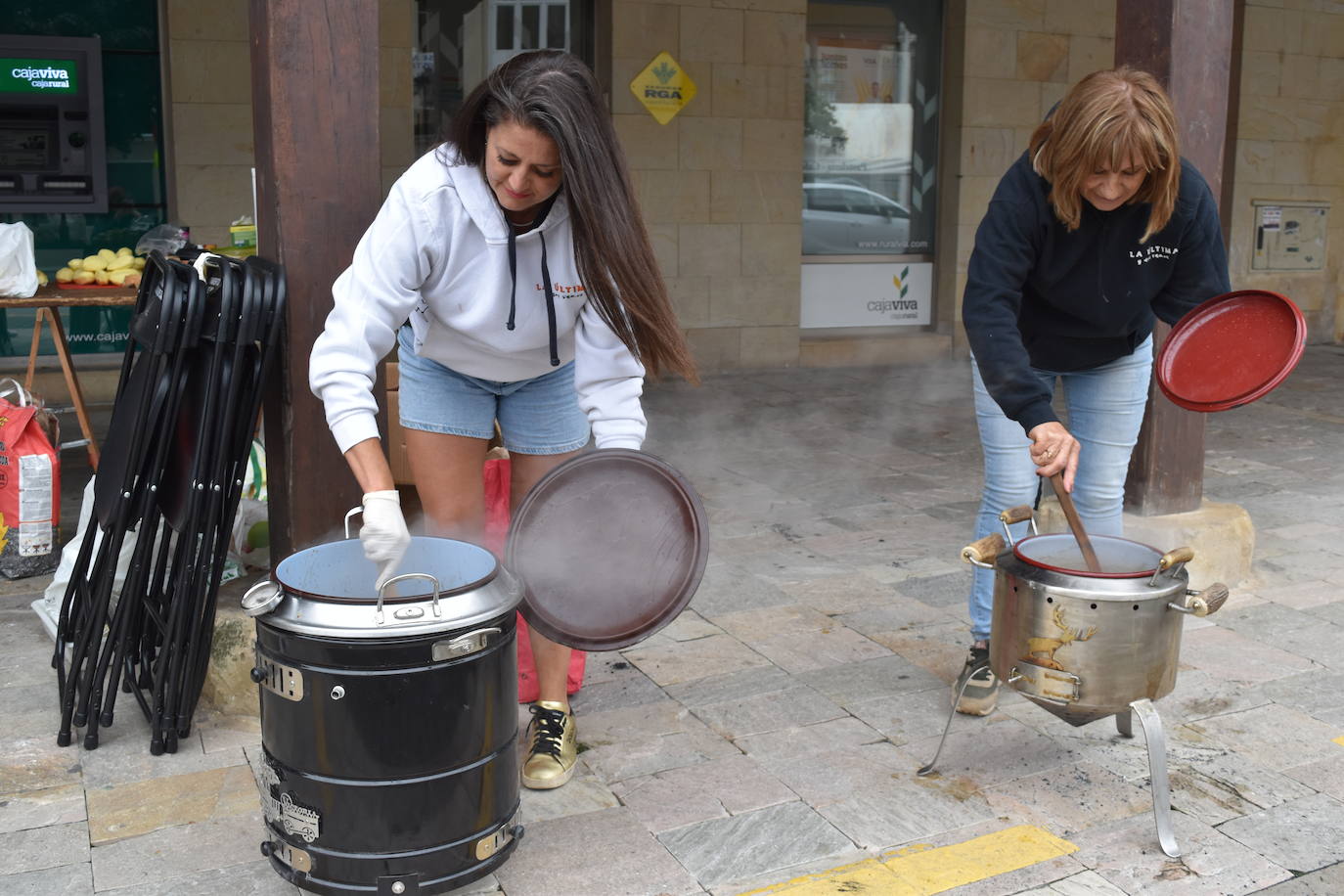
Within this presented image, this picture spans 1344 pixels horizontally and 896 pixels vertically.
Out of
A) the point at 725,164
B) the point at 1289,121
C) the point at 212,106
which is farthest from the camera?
the point at 1289,121

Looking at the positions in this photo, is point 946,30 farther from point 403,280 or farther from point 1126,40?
point 403,280

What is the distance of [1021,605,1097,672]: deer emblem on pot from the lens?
8.73ft

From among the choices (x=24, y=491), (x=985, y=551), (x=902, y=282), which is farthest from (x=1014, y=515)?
(x=902, y=282)

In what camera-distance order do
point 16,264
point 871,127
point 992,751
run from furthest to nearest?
point 871,127
point 16,264
point 992,751

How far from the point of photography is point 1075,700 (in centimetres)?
271

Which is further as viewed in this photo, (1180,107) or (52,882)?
(1180,107)

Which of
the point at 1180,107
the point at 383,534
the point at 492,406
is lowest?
the point at 383,534

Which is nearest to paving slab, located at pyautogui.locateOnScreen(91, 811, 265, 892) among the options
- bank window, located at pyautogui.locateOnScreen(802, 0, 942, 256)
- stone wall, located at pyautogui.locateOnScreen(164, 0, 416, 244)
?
stone wall, located at pyautogui.locateOnScreen(164, 0, 416, 244)

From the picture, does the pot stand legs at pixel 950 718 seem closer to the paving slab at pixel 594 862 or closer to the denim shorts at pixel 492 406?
the paving slab at pixel 594 862

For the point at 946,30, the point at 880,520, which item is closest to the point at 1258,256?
the point at 946,30

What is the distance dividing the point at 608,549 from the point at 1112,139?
139 centimetres

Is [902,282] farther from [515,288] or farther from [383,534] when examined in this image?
[383,534]

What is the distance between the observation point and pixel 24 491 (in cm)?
444

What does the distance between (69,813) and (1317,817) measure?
109 inches
